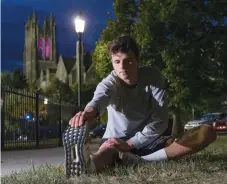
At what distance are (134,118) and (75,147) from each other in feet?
3.51

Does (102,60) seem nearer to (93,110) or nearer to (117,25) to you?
(117,25)

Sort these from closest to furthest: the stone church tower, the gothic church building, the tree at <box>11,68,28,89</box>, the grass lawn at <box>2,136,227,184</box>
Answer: the grass lawn at <box>2,136,227,184</box> → the tree at <box>11,68,28,89</box> → the gothic church building → the stone church tower

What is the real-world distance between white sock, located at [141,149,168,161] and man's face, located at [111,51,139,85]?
0.79 metres

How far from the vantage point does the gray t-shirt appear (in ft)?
13.4

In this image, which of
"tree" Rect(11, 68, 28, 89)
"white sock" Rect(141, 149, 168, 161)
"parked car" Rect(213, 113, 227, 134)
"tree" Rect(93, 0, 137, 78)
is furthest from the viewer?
"tree" Rect(11, 68, 28, 89)

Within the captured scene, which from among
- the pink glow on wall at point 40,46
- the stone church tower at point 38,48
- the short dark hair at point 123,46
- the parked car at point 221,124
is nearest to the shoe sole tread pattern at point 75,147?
the short dark hair at point 123,46

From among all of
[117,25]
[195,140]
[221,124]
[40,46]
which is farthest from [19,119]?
[40,46]

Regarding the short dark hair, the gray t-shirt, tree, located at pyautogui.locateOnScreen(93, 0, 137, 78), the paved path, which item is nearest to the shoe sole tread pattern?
the gray t-shirt

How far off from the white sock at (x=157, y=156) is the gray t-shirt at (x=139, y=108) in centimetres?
17

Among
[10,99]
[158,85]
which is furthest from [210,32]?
[158,85]

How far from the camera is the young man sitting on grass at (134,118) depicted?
3.98 metres

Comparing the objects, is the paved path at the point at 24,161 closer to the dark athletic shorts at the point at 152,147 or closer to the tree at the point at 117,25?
the dark athletic shorts at the point at 152,147

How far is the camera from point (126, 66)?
4.08m

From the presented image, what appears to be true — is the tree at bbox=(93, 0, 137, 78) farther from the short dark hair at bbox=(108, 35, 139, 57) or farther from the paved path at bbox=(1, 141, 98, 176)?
the short dark hair at bbox=(108, 35, 139, 57)
